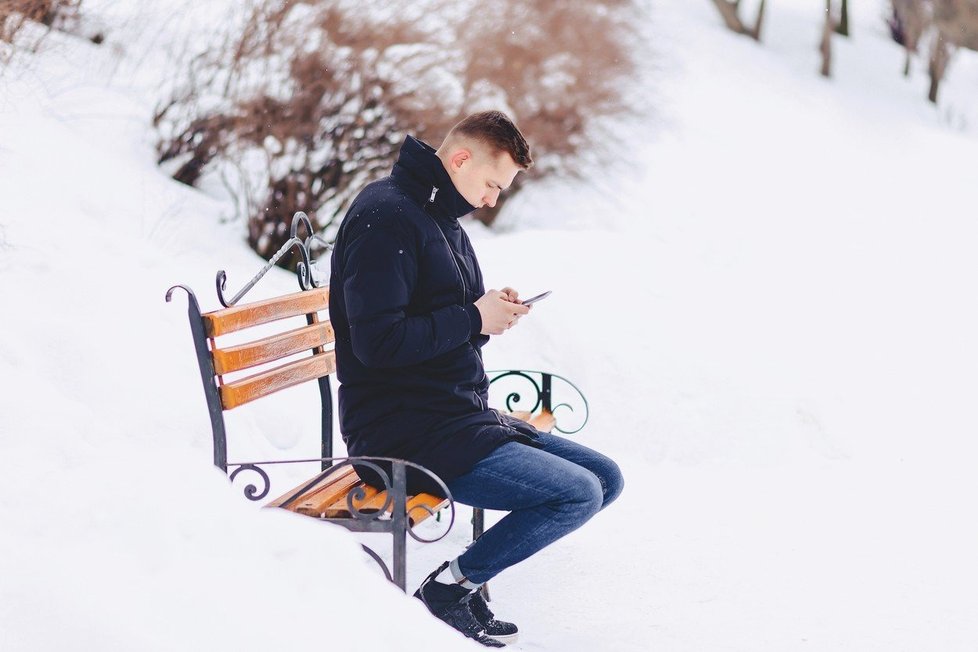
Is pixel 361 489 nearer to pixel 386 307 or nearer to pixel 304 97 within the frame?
pixel 386 307

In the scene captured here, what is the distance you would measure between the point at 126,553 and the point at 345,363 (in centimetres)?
96

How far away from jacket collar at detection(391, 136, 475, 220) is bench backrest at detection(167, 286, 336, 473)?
0.61 meters

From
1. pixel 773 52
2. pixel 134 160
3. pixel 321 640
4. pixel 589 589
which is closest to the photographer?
pixel 321 640

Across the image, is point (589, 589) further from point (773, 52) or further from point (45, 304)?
point (773, 52)

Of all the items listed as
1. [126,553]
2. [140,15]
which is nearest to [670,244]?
[140,15]

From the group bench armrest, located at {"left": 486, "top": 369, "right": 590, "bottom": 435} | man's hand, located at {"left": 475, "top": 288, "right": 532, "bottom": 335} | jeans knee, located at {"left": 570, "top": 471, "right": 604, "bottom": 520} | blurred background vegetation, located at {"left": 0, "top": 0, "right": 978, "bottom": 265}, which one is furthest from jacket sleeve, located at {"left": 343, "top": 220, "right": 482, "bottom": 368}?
blurred background vegetation, located at {"left": 0, "top": 0, "right": 978, "bottom": 265}

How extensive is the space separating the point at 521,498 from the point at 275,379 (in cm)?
94

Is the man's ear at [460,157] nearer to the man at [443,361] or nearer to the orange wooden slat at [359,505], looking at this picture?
the man at [443,361]

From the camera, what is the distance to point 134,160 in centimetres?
775

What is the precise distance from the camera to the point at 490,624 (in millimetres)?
3355

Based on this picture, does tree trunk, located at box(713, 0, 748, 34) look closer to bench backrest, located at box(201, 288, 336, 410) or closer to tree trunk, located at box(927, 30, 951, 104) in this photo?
tree trunk, located at box(927, 30, 951, 104)

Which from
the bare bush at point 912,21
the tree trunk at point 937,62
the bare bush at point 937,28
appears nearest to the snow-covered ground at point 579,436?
the tree trunk at point 937,62

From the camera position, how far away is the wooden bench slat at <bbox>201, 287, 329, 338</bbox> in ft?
10.7

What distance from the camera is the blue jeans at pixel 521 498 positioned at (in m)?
3.18
